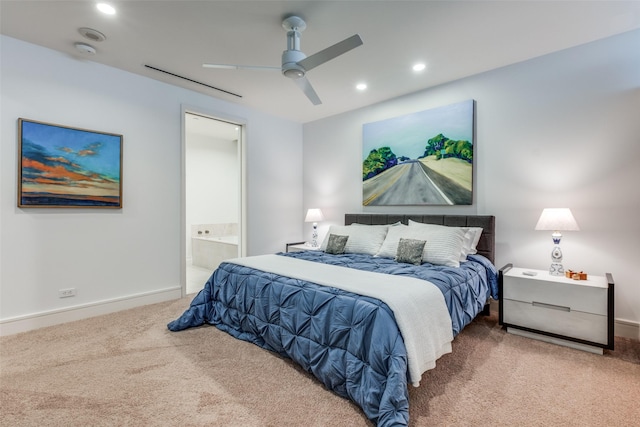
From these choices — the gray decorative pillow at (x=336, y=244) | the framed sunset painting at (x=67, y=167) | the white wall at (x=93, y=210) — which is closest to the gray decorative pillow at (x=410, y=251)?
the gray decorative pillow at (x=336, y=244)

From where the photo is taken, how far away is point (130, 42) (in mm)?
2787

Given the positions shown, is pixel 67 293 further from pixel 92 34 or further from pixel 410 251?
pixel 410 251

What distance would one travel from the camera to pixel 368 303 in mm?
1779

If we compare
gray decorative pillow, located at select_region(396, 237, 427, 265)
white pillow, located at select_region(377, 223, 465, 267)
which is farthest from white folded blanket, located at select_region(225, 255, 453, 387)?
white pillow, located at select_region(377, 223, 465, 267)

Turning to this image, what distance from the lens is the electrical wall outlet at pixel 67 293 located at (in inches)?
118

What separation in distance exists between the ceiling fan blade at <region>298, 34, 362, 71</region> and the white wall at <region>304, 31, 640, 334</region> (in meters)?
2.08

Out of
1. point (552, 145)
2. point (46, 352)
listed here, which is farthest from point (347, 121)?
point (46, 352)

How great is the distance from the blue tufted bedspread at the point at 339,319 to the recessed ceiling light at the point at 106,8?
227 cm

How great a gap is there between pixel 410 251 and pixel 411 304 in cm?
116

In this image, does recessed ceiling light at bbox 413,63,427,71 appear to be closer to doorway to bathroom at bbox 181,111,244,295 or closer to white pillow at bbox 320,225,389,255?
white pillow at bbox 320,225,389,255

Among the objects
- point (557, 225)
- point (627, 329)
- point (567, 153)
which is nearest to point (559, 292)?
point (557, 225)

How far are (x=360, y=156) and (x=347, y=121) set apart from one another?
2.05 ft

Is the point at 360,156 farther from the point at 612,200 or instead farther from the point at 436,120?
the point at 612,200

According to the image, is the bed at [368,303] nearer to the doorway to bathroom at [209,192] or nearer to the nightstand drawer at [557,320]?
the nightstand drawer at [557,320]
